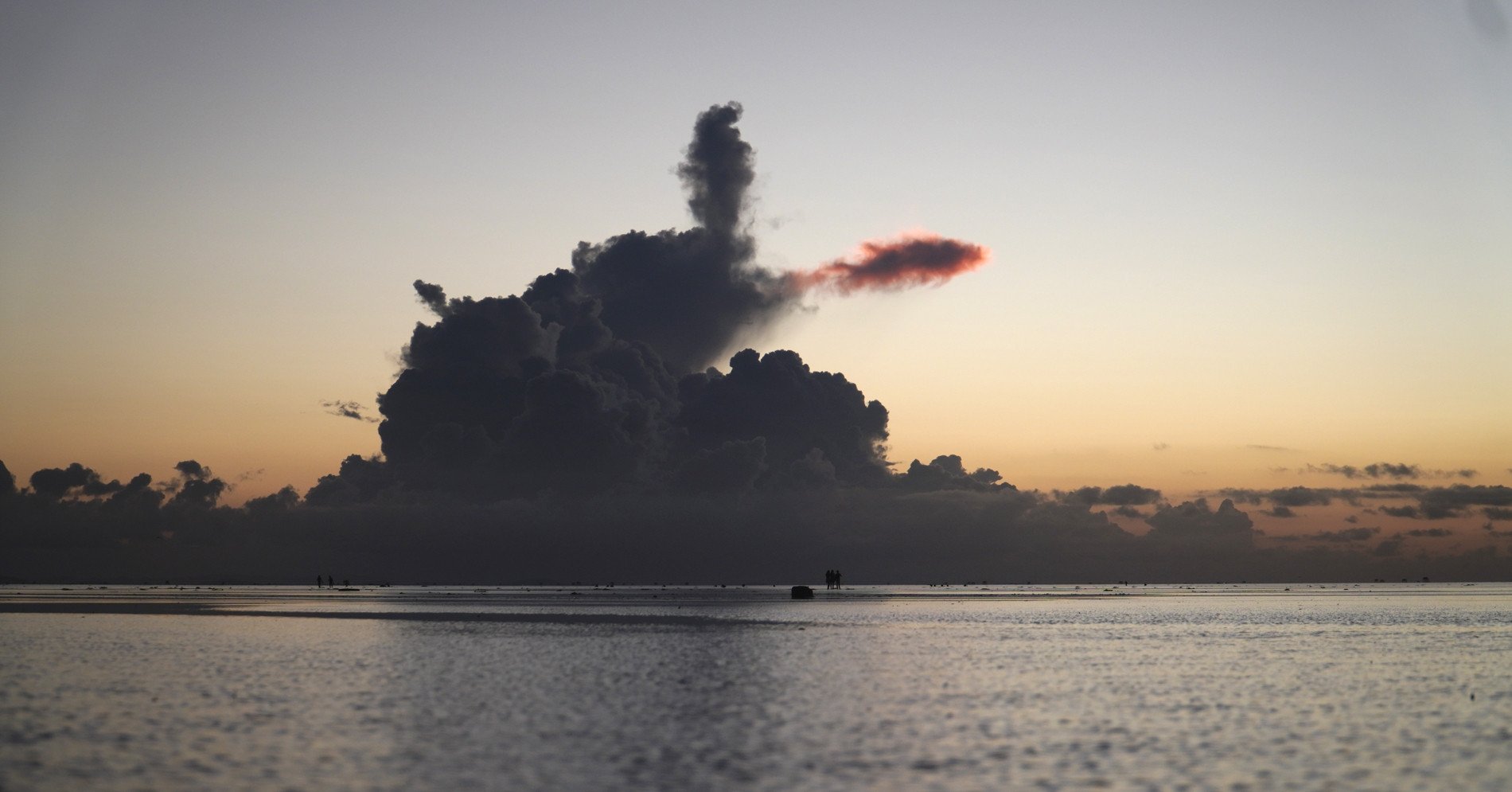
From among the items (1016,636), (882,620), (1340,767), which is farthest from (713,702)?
(882,620)

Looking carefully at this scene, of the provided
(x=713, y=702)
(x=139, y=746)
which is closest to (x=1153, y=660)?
(x=713, y=702)

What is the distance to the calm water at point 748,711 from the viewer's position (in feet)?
104

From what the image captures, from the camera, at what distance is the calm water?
31547 millimetres

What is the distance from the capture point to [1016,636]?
301ft

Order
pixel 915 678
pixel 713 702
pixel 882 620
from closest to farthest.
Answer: pixel 713 702, pixel 915 678, pixel 882 620

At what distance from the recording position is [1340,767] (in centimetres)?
3284

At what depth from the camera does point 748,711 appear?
44938 millimetres

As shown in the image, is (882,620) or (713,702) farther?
(882,620)

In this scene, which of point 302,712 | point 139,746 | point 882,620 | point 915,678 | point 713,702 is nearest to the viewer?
point 139,746

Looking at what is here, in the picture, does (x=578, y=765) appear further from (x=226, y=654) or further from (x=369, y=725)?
(x=226, y=654)

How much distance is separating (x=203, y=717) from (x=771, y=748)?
64.9 feet

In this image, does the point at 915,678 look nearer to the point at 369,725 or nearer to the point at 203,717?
the point at 369,725

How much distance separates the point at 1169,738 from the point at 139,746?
30044 mm

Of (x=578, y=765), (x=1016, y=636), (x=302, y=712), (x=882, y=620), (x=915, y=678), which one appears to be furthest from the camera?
(x=882, y=620)
